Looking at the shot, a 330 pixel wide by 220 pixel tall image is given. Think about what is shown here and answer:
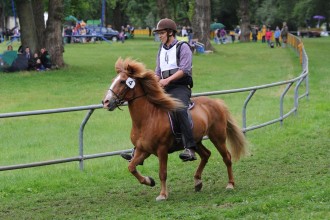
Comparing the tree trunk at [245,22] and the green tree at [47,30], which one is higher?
the green tree at [47,30]

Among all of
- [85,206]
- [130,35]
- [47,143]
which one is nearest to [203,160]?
[85,206]

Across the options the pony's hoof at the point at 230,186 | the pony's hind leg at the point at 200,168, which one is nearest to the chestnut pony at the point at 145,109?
the pony's hind leg at the point at 200,168

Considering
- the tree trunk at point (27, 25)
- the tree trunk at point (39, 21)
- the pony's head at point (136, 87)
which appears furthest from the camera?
the tree trunk at point (39, 21)

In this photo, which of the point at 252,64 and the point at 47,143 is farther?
the point at 252,64

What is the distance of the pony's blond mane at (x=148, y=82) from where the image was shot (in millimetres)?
9500

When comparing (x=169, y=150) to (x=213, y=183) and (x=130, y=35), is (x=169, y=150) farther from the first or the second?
(x=130, y=35)

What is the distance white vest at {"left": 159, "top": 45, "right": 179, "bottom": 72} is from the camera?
9914mm

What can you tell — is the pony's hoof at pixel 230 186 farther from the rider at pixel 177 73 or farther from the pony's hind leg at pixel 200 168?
the rider at pixel 177 73

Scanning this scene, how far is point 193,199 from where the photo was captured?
9.63 metres

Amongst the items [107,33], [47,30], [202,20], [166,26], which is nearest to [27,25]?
[47,30]

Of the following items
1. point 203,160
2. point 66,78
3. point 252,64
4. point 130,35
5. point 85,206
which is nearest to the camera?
point 85,206

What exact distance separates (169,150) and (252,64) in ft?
105

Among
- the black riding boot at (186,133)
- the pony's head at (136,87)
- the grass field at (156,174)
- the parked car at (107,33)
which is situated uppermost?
the pony's head at (136,87)

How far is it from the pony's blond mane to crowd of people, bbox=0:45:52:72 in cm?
2609
